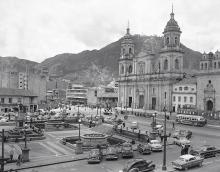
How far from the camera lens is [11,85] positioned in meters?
155

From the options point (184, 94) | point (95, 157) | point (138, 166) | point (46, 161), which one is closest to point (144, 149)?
point (95, 157)

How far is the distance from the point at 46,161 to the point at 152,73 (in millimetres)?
67681

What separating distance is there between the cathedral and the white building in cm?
206

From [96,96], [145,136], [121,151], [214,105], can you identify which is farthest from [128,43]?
[121,151]

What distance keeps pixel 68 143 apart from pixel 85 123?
21.7m

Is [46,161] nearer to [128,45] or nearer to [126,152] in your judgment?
[126,152]

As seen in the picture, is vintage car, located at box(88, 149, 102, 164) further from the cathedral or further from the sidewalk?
the cathedral

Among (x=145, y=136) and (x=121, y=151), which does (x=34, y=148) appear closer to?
(x=121, y=151)

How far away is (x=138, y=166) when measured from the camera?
24.5 meters

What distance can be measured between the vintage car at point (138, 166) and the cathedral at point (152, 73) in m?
52.0

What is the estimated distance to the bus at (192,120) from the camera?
5734cm

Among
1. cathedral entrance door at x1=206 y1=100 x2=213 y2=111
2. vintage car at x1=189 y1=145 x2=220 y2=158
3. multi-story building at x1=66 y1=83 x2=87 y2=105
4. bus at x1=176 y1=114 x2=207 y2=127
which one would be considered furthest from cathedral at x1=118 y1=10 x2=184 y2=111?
vintage car at x1=189 y1=145 x2=220 y2=158

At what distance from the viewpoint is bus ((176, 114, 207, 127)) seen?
57344 millimetres

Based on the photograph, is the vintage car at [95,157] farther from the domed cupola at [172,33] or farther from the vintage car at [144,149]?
the domed cupola at [172,33]
